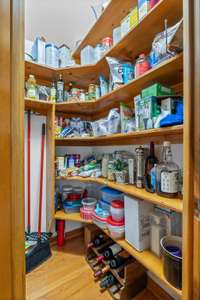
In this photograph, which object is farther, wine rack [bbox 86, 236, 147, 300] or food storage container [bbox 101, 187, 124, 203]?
food storage container [bbox 101, 187, 124, 203]

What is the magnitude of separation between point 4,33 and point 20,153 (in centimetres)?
30

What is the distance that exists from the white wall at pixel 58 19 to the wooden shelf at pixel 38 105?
0.72 m

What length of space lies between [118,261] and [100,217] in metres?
0.36

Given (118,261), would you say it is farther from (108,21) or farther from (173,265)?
(108,21)

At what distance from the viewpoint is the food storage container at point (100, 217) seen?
1482 millimetres

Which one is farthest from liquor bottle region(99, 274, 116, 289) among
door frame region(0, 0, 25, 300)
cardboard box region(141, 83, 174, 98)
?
cardboard box region(141, 83, 174, 98)

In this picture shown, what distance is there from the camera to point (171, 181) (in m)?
0.93

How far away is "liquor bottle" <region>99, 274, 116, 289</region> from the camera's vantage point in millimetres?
1314

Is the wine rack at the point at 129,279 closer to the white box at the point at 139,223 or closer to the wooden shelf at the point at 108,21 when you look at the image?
the white box at the point at 139,223

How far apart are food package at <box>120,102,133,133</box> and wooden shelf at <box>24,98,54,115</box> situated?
2.43 ft

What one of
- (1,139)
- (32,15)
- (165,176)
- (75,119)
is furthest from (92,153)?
(1,139)

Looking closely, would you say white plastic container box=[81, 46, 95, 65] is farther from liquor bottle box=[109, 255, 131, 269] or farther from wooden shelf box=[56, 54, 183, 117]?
liquor bottle box=[109, 255, 131, 269]

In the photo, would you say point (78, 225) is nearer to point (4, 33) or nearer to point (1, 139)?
point (1, 139)

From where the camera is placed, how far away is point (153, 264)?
3.25 feet
